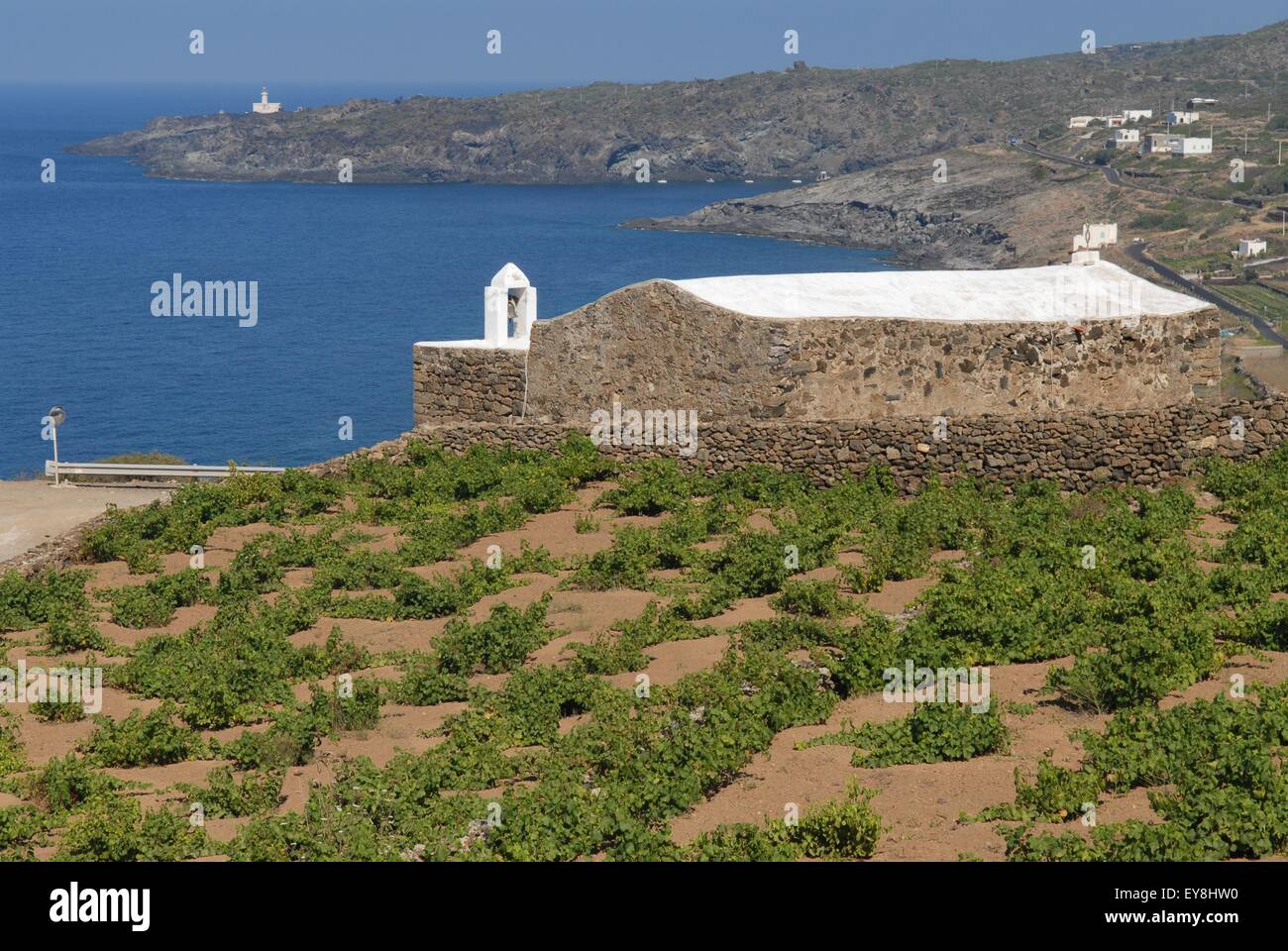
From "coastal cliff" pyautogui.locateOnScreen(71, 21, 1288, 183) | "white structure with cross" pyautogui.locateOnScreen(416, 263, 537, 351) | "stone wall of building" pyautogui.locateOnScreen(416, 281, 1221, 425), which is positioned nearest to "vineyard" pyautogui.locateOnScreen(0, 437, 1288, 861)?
"stone wall of building" pyautogui.locateOnScreen(416, 281, 1221, 425)

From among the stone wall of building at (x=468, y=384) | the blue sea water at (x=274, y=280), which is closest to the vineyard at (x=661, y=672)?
the stone wall of building at (x=468, y=384)

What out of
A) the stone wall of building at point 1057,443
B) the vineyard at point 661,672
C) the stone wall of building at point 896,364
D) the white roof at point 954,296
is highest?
the white roof at point 954,296

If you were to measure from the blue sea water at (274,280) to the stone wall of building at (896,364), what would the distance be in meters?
34.7

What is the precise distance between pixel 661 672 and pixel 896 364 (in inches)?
269

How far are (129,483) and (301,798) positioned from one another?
51.0ft

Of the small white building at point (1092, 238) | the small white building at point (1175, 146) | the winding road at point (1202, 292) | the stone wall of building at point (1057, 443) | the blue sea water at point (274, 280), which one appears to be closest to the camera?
the stone wall of building at point (1057, 443)

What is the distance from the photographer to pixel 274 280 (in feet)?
305

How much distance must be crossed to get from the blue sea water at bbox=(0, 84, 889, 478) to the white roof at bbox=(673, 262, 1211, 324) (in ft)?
115

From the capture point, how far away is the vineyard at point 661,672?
8211mm

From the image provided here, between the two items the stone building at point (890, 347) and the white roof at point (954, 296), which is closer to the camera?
the stone building at point (890, 347)

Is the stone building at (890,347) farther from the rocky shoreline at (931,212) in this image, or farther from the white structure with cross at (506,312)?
the rocky shoreline at (931,212)

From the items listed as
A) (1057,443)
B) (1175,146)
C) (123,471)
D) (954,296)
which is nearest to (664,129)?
(1175,146)

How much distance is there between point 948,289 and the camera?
59.0 feet
